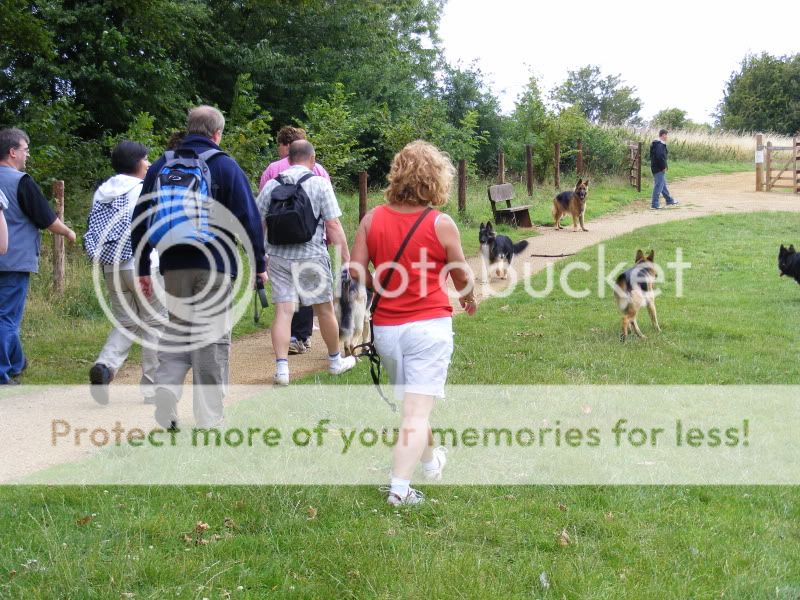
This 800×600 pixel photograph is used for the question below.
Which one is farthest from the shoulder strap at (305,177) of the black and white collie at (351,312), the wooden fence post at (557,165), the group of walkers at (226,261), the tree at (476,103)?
the tree at (476,103)

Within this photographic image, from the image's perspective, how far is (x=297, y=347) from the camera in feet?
27.7

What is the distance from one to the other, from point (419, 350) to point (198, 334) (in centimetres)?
177

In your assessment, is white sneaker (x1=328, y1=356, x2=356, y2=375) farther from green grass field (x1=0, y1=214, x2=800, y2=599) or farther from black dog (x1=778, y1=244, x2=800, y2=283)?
black dog (x1=778, y1=244, x2=800, y2=283)

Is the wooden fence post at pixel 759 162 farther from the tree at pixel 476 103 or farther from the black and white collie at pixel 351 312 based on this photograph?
the black and white collie at pixel 351 312

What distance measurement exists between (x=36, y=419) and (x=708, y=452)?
4910 mm

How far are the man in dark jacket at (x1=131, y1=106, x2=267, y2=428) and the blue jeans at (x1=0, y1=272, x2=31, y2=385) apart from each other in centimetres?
183

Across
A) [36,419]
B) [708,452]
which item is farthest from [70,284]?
[708,452]

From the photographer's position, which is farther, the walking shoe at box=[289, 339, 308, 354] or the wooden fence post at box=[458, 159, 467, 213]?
the wooden fence post at box=[458, 159, 467, 213]

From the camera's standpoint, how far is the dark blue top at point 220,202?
5.36 meters

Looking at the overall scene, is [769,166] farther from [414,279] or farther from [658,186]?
[414,279]

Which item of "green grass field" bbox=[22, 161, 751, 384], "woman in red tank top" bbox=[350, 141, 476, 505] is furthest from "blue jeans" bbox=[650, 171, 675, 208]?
"woman in red tank top" bbox=[350, 141, 476, 505]

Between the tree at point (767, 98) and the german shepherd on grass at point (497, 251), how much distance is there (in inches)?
1951

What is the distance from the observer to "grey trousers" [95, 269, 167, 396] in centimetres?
643

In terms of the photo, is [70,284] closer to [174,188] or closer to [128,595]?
[174,188]
